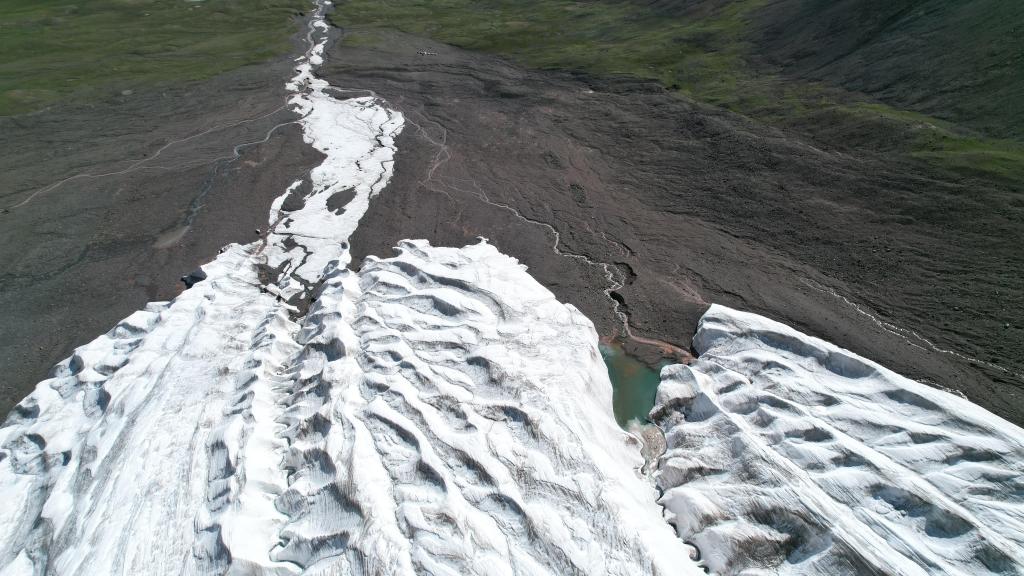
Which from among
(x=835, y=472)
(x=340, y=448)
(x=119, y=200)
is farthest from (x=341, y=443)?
(x=119, y=200)

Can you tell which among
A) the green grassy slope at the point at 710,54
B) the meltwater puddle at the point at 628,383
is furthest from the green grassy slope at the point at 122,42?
the meltwater puddle at the point at 628,383

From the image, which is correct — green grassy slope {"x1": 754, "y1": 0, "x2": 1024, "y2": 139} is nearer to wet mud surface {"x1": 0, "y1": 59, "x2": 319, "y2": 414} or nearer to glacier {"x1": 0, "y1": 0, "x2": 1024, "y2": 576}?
glacier {"x1": 0, "y1": 0, "x2": 1024, "y2": 576}

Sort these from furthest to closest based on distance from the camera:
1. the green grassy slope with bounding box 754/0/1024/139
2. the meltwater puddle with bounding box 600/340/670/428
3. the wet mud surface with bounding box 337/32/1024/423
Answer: the green grassy slope with bounding box 754/0/1024/139, the wet mud surface with bounding box 337/32/1024/423, the meltwater puddle with bounding box 600/340/670/428

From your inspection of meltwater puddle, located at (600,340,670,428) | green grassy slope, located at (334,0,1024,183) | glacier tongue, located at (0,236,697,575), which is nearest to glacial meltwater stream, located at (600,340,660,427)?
meltwater puddle, located at (600,340,670,428)

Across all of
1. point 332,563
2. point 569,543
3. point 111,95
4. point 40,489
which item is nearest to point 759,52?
point 569,543

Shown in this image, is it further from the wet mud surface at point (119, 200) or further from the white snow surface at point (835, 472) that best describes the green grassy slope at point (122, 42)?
the white snow surface at point (835, 472)

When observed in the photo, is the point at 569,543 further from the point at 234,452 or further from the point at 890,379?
the point at 890,379
